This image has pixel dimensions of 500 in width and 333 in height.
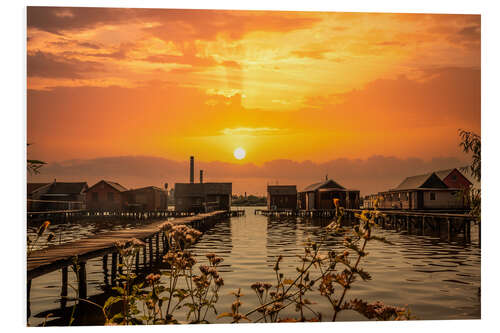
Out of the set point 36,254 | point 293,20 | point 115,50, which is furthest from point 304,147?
point 36,254

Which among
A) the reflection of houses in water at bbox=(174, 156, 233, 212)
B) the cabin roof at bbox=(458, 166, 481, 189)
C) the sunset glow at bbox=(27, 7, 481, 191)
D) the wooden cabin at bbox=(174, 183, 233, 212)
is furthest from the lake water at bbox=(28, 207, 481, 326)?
the wooden cabin at bbox=(174, 183, 233, 212)

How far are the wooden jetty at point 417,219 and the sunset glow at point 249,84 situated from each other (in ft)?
34.5

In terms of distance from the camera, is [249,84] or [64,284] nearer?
[64,284]

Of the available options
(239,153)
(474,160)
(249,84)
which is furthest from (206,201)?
(474,160)

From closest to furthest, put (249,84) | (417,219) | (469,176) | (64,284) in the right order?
(64,284), (469,176), (249,84), (417,219)

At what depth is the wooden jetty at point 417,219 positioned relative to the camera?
20266 millimetres

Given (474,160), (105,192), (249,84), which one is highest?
(249,84)

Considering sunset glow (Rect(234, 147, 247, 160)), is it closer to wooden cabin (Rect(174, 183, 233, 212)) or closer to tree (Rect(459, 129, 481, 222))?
tree (Rect(459, 129, 481, 222))

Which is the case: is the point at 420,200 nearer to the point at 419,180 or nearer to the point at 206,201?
the point at 419,180

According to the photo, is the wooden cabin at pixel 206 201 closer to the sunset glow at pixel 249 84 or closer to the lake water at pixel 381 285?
the lake water at pixel 381 285

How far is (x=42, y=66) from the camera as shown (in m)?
7.69

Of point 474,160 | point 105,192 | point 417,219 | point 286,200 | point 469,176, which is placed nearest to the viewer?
point 474,160

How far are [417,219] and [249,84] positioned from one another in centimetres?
2293

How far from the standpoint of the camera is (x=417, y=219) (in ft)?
94.2
